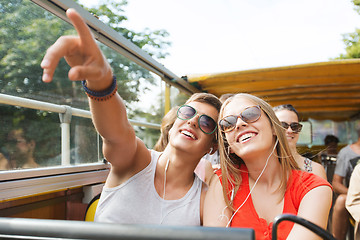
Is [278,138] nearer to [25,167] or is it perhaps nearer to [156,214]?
[156,214]

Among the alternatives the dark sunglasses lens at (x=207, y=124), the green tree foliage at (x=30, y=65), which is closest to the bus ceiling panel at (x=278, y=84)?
the green tree foliage at (x=30, y=65)

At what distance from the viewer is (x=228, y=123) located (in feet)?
5.21

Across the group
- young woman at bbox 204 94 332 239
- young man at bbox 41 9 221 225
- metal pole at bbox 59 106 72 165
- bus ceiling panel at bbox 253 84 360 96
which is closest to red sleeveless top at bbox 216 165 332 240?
young woman at bbox 204 94 332 239

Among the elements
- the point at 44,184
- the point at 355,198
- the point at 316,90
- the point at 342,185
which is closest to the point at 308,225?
the point at 44,184

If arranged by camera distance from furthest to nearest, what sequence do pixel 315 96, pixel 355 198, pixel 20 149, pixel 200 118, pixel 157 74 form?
1. pixel 315 96
2. pixel 157 74
3. pixel 355 198
4. pixel 20 149
5. pixel 200 118

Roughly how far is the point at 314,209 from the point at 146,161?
0.85m

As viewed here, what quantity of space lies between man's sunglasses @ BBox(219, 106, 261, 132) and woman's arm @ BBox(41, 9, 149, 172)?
49 centimetres

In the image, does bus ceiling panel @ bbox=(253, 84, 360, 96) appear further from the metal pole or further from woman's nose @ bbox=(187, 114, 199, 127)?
the metal pole

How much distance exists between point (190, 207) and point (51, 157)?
3.48 feet

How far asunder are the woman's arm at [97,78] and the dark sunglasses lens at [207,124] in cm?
42

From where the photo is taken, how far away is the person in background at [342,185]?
3.27 meters

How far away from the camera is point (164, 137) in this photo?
257 centimetres

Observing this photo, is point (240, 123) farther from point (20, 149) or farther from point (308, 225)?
point (20, 149)

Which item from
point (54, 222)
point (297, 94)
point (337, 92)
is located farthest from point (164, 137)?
point (337, 92)
